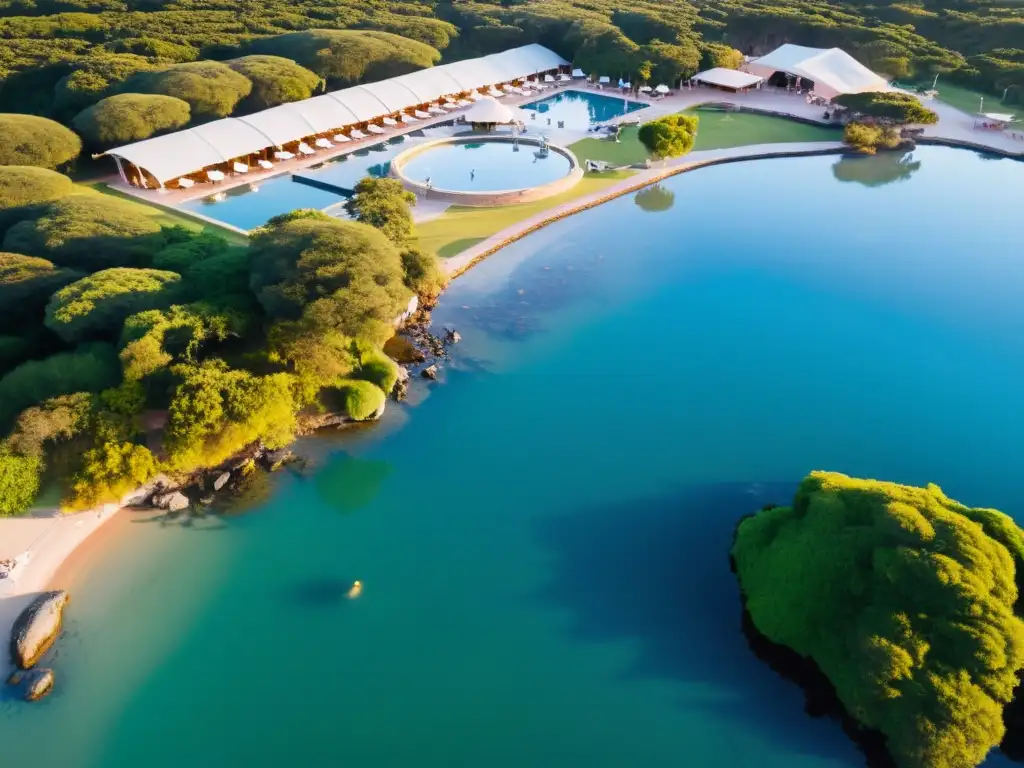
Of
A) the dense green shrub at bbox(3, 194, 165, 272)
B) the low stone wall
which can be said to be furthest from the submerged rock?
the low stone wall

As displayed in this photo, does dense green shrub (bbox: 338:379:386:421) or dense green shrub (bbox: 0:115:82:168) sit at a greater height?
dense green shrub (bbox: 0:115:82:168)

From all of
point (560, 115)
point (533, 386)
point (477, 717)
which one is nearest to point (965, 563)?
point (477, 717)

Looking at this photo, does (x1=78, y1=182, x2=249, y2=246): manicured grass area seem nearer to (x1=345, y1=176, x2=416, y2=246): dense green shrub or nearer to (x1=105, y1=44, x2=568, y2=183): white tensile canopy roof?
(x1=105, y1=44, x2=568, y2=183): white tensile canopy roof

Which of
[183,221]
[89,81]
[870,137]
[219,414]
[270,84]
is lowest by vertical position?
[870,137]

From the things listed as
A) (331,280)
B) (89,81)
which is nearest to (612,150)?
(331,280)

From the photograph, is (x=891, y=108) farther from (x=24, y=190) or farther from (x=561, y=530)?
(x=24, y=190)

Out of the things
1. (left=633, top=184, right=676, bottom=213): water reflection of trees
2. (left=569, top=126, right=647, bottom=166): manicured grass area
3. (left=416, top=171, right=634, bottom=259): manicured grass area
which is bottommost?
(left=633, top=184, right=676, bottom=213): water reflection of trees
